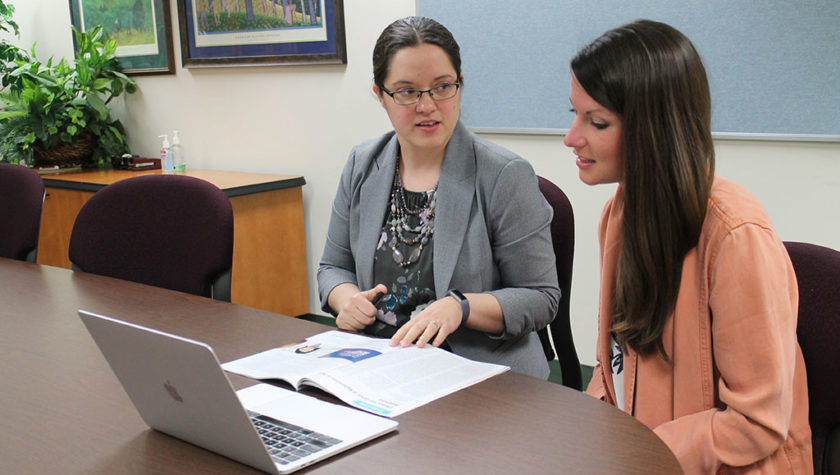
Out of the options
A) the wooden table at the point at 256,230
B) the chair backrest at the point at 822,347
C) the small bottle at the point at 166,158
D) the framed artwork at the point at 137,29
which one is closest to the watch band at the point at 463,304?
the chair backrest at the point at 822,347

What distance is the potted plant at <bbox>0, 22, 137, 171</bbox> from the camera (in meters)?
4.39

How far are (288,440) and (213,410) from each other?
127 mm

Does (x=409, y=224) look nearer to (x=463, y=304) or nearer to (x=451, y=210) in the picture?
(x=451, y=210)

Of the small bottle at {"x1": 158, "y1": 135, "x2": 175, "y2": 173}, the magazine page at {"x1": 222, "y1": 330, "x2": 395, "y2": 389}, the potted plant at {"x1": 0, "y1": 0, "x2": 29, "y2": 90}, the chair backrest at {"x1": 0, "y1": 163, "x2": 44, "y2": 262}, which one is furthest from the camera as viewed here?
the potted plant at {"x1": 0, "y1": 0, "x2": 29, "y2": 90}

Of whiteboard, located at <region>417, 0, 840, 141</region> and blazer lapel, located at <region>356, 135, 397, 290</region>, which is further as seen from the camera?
whiteboard, located at <region>417, 0, 840, 141</region>

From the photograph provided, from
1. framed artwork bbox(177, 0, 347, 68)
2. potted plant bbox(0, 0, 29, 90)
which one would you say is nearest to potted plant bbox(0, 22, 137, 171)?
potted plant bbox(0, 0, 29, 90)

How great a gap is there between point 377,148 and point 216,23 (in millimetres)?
2566

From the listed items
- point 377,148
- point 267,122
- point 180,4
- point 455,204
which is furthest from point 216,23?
point 455,204

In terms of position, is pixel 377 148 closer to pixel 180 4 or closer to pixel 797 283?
pixel 797 283

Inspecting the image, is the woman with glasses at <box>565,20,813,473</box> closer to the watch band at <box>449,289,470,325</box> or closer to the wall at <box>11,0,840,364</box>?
the watch band at <box>449,289,470,325</box>

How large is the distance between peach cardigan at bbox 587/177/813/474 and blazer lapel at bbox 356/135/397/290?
0.74 m

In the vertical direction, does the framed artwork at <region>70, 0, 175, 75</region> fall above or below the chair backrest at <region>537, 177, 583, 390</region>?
above

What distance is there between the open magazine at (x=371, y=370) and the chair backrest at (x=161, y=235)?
667 mm

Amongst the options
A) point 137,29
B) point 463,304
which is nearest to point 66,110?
point 137,29
